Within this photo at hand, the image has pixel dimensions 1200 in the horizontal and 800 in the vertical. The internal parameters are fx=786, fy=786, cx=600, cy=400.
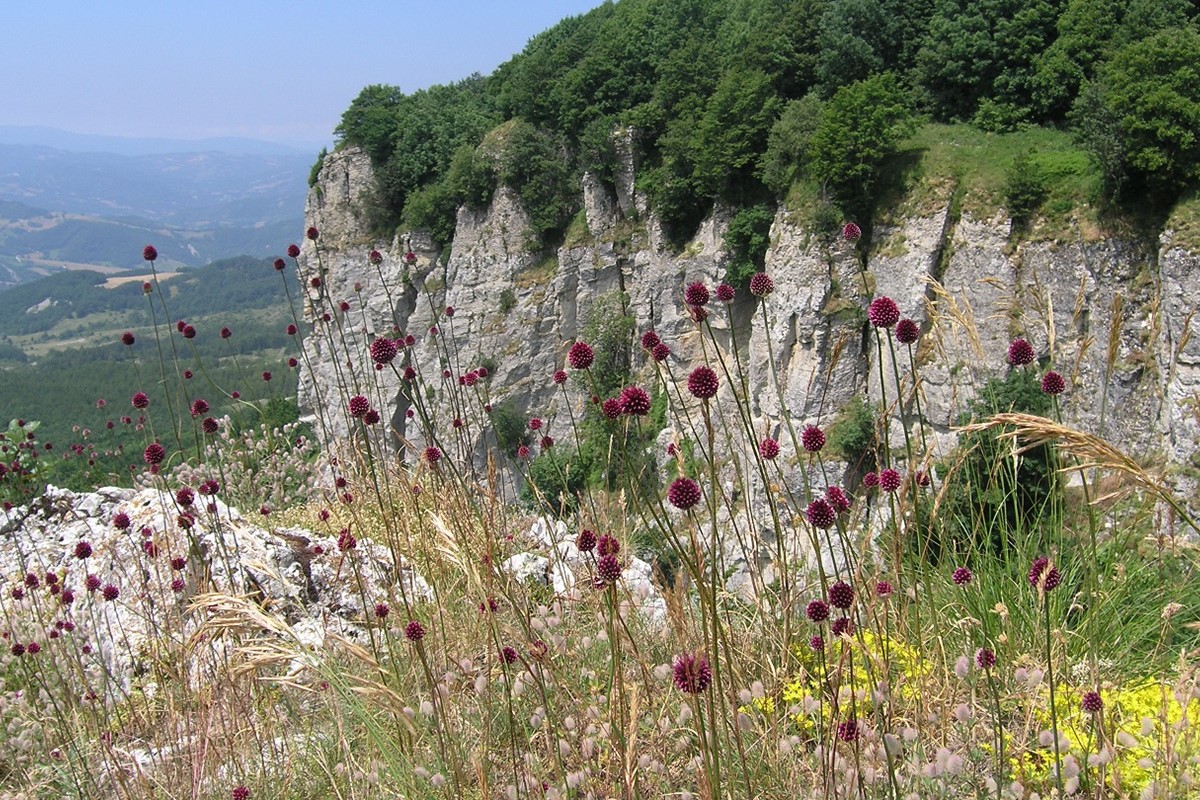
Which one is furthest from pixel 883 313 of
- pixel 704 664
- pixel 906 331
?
pixel 704 664

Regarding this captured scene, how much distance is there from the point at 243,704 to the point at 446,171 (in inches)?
1414

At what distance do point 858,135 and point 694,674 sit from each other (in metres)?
22.7

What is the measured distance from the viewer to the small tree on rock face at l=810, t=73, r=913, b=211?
22000mm

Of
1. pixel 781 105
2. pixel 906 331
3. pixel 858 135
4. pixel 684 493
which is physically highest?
pixel 781 105

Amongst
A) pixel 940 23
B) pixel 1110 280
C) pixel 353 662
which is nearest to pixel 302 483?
pixel 353 662

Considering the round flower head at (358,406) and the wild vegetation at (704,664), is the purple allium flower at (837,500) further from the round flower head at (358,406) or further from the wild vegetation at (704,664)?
the round flower head at (358,406)

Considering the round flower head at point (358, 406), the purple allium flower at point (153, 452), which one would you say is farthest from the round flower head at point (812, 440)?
the purple allium flower at point (153, 452)

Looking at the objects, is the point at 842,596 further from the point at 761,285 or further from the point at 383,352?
the point at 383,352

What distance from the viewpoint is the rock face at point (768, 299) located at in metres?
16.8

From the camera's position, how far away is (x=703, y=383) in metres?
2.12

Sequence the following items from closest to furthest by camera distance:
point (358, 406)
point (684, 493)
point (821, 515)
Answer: point (684, 493), point (821, 515), point (358, 406)

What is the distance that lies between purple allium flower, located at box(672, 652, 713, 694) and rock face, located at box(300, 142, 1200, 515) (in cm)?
861

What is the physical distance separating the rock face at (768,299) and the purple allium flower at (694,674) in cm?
861

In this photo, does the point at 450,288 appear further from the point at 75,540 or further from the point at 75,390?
the point at 75,390
